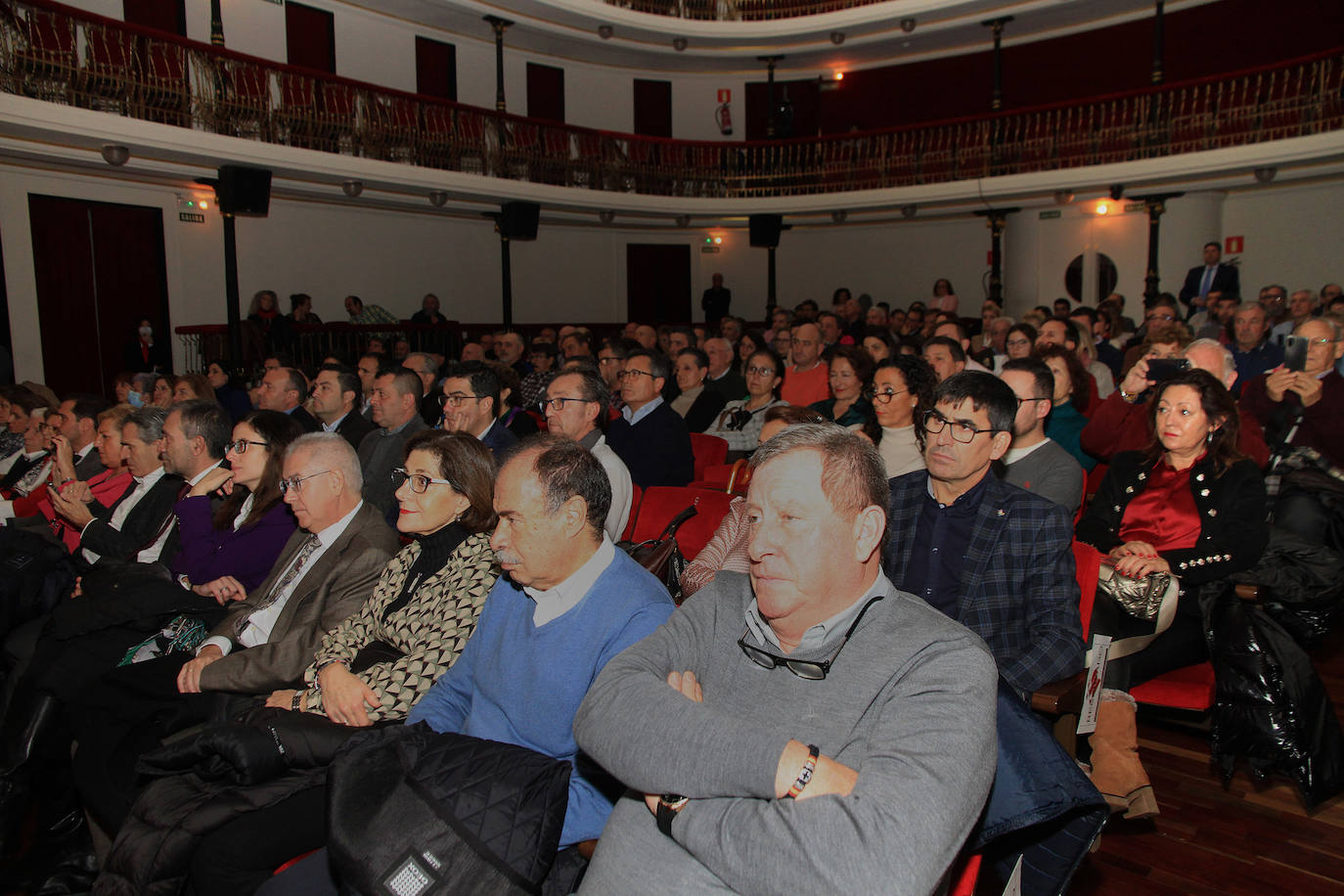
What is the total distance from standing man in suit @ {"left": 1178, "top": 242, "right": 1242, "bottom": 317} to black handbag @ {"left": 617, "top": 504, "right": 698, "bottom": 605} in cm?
904

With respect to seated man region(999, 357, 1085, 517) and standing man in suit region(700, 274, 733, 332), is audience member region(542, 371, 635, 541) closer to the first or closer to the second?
seated man region(999, 357, 1085, 517)

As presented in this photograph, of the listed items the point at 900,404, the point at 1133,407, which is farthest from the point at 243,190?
the point at 1133,407

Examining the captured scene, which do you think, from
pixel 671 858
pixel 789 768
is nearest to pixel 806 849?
pixel 789 768

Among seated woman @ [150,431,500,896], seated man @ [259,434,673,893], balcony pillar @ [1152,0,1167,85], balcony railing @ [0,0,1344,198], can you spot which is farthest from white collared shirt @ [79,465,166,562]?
balcony pillar @ [1152,0,1167,85]

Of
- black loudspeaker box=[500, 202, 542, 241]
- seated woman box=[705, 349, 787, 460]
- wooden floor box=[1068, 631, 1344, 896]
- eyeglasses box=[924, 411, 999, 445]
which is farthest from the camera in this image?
black loudspeaker box=[500, 202, 542, 241]

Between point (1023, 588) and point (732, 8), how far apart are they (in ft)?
48.7

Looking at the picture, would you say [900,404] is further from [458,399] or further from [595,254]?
[595,254]

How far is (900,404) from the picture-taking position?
3.76 metres

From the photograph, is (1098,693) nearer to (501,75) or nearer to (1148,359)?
(1148,359)

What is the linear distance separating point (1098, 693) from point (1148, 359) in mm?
2171

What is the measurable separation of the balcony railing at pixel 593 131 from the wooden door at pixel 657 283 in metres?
2.88

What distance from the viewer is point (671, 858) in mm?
1395

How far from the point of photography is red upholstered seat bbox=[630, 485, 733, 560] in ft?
11.4

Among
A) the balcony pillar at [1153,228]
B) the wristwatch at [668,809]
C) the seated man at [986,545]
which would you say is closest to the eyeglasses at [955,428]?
the seated man at [986,545]
